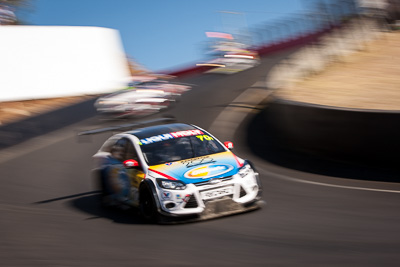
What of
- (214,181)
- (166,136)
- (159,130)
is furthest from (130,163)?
(214,181)

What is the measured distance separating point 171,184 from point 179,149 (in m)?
1.01

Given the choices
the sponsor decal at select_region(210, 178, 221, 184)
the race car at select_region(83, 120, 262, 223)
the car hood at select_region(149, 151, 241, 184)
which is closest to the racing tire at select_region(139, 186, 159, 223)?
the race car at select_region(83, 120, 262, 223)

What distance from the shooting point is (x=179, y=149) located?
10609 mm

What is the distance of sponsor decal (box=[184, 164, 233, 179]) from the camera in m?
9.72

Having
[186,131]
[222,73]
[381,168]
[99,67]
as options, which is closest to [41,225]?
[186,131]

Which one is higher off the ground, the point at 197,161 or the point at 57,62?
the point at 57,62

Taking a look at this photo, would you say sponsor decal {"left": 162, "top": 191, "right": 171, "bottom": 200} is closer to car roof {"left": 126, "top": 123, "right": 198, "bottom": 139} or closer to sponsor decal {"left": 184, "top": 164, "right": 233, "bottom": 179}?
sponsor decal {"left": 184, "top": 164, "right": 233, "bottom": 179}

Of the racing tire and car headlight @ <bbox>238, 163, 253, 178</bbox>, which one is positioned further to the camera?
car headlight @ <bbox>238, 163, 253, 178</bbox>

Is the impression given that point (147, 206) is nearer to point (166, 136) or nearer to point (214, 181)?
point (214, 181)

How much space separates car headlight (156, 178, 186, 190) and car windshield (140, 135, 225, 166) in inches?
22.8

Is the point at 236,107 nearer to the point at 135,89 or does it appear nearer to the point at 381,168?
the point at 135,89

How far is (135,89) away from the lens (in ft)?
80.4

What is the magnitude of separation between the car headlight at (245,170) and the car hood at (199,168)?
0.07m

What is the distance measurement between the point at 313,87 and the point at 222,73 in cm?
1131
